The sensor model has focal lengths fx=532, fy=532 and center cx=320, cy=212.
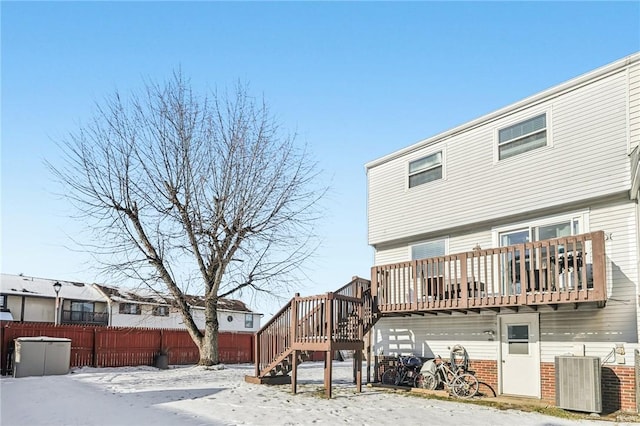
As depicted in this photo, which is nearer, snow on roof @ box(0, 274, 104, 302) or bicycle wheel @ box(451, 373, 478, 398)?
bicycle wheel @ box(451, 373, 478, 398)

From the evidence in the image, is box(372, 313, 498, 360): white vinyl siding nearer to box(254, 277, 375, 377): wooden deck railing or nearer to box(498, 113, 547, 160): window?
box(254, 277, 375, 377): wooden deck railing

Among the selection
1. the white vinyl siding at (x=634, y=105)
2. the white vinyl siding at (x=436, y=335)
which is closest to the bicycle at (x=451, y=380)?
the white vinyl siding at (x=436, y=335)

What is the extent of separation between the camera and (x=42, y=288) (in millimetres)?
35188

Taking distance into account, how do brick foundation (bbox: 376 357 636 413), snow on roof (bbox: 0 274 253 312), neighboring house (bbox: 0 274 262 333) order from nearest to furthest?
brick foundation (bbox: 376 357 636 413) → neighboring house (bbox: 0 274 262 333) → snow on roof (bbox: 0 274 253 312)

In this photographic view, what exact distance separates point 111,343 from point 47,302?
56.1 feet

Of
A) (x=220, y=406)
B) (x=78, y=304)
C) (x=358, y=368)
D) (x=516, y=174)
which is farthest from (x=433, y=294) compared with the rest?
(x=78, y=304)

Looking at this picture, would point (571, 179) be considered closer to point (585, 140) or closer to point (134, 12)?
point (585, 140)

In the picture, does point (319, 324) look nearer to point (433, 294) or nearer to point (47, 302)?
point (433, 294)

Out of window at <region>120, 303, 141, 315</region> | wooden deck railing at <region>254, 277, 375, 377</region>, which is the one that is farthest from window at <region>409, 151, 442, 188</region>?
window at <region>120, 303, 141, 315</region>

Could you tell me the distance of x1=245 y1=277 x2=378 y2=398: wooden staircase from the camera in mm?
12180

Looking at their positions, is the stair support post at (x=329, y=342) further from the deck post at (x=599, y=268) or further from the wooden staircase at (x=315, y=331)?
the deck post at (x=599, y=268)

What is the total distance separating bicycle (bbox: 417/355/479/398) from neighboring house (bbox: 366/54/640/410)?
15.9 inches

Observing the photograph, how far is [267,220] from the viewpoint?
18.1 m

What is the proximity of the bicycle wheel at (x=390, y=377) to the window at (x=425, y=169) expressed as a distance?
514 cm
